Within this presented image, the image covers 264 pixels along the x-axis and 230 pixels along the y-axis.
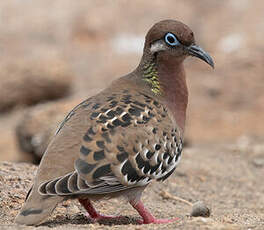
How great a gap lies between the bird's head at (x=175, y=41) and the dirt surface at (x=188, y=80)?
1.53 metres

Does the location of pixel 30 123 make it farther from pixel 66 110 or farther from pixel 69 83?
pixel 69 83

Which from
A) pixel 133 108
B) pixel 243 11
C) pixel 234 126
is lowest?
pixel 234 126

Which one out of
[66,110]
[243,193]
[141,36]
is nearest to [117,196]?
[243,193]

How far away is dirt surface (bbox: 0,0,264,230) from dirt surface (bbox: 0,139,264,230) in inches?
0.5

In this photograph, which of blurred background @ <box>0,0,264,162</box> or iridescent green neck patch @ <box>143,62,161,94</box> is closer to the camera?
iridescent green neck patch @ <box>143,62,161,94</box>

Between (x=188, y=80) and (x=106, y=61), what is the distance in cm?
271

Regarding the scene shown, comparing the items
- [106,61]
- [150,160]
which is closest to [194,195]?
[150,160]

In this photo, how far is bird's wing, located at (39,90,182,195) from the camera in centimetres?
506

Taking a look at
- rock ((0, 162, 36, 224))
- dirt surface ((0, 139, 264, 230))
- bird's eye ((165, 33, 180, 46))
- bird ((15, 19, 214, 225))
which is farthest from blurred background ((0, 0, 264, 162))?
bird's eye ((165, 33, 180, 46))

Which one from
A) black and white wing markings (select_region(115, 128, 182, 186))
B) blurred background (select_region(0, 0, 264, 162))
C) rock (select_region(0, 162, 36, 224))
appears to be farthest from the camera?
blurred background (select_region(0, 0, 264, 162))

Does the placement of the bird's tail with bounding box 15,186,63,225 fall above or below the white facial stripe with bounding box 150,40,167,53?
below

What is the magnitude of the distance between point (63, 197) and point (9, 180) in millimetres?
1817

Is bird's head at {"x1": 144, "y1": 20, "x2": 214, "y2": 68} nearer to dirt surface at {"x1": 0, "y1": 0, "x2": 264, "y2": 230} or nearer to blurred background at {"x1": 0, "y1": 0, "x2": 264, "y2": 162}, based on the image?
dirt surface at {"x1": 0, "y1": 0, "x2": 264, "y2": 230}

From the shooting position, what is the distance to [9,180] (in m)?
6.72
